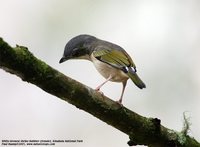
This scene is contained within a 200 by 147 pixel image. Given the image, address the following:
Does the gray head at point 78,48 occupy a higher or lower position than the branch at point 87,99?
higher

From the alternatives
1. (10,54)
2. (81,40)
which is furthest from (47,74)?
(81,40)

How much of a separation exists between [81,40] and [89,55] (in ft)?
0.89

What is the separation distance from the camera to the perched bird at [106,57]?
3936 millimetres

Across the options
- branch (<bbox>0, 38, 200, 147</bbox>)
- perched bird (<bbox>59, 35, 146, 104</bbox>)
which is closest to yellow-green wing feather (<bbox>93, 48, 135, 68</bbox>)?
perched bird (<bbox>59, 35, 146, 104</bbox>)

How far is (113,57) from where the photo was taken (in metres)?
4.12

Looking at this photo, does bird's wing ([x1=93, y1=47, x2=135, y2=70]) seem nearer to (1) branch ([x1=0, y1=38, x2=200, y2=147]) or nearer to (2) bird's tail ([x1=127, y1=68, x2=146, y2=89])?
(2) bird's tail ([x1=127, y1=68, x2=146, y2=89])

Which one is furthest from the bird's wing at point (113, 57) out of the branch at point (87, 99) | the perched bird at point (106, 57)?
the branch at point (87, 99)

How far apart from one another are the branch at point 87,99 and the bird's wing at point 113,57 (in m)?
0.56

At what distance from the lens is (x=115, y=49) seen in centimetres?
427

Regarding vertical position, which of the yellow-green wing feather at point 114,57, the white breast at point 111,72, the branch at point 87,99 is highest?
the yellow-green wing feather at point 114,57

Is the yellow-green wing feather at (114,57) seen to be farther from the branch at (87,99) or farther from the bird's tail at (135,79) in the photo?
the branch at (87,99)

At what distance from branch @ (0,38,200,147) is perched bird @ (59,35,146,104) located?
1.14ft

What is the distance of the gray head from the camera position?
3.79 meters

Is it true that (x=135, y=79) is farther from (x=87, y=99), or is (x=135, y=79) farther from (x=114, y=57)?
(x=87, y=99)
